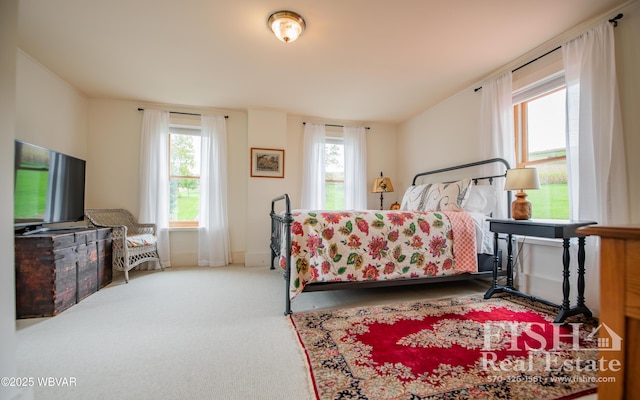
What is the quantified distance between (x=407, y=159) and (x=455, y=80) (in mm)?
1611

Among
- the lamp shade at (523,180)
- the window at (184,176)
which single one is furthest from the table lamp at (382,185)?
the window at (184,176)

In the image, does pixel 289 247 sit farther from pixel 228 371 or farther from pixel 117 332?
pixel 117 332

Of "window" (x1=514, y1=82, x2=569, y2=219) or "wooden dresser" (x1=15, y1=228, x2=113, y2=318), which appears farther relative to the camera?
"window" (x1=514, y1=82, x2=569, y2=219)

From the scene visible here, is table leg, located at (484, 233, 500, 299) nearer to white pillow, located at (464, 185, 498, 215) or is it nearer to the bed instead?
the bed

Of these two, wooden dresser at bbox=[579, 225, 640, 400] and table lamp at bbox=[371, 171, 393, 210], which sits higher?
table lamp at bbox=[371, 171, 393, 210]

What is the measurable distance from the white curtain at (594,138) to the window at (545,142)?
222 mm

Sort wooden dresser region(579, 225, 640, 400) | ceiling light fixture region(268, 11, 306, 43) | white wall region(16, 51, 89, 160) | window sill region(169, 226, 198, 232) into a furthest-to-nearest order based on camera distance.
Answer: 1. window sill region(169, 226, 198, 232)
2. white wall region(16, 51, 89, 160)
3. ceiling light fixture region(268, 11, 306, 43)
4. wooden dresser region(579, 225, 640, 400)

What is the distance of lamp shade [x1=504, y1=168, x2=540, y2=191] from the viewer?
6.97 feet

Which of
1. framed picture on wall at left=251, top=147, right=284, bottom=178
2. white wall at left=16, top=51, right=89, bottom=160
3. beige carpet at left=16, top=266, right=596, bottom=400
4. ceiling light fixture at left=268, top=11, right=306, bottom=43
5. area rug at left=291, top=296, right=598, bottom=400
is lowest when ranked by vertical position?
beige carpet at left=16, top=266, right=596, bottom=400

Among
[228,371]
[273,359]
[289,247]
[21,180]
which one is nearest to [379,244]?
[289,247]

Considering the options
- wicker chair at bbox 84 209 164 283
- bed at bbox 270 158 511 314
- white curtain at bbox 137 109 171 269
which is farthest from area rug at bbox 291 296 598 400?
white curtain at bbox 137 109 171 269

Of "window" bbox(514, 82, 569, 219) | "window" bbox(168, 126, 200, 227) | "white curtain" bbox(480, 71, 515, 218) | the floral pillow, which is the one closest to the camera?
"window" bbox(514, 82, 569, 219)

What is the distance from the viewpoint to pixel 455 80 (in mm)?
3090

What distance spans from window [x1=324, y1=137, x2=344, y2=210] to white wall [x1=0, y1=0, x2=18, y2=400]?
3680 mm
